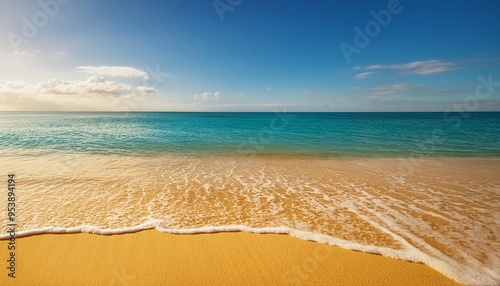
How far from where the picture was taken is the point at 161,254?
487cm

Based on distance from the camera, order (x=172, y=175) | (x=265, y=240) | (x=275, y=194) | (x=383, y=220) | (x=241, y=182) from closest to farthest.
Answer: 1. (x=265, y=240)
2. (x=383, y=220)
3. (x=275, y=194)
4. (x=241, y=182)
5. (x=172, y=175)

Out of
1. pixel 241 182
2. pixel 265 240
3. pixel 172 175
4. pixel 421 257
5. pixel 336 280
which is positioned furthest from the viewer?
pixel 172 175

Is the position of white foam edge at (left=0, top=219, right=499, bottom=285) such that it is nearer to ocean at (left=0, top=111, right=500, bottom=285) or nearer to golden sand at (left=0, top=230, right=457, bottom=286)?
ocean at (left=0, top=111, right=500, bottom=285)

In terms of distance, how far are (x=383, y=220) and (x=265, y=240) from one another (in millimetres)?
3569

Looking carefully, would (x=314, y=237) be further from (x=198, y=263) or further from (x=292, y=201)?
(x=198, y=263)

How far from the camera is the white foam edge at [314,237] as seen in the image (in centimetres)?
429

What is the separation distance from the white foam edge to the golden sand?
151mm

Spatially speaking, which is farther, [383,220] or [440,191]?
[440,191]

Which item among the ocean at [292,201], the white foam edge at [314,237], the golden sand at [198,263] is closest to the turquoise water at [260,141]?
the ocean at [292,201]

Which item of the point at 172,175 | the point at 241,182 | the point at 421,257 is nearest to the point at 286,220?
the point at 421,257

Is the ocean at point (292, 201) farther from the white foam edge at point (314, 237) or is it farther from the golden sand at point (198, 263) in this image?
the golden sand at point (198, 263)

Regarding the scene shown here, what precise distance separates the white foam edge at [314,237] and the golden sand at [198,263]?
0.50 feet

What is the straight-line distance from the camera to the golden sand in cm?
420

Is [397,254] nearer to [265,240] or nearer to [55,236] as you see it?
[265,240]
